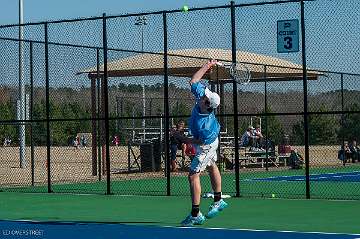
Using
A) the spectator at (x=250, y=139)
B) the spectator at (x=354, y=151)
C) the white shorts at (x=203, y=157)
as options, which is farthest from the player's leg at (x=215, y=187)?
the spectator at (x=354, y=151)

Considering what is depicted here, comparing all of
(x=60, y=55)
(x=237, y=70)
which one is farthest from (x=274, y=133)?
(x=237, y=70)

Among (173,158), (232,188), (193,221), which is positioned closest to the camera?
(193,221)

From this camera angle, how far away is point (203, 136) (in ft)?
43.3

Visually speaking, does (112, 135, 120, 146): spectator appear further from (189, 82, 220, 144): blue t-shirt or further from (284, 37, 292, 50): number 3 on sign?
(189, 82, 220, 144): blue t-shirt

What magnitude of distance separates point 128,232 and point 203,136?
6.87 feet

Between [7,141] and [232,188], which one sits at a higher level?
[7,141]

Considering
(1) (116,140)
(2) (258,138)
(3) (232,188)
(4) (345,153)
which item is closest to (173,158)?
(2) (258,138)

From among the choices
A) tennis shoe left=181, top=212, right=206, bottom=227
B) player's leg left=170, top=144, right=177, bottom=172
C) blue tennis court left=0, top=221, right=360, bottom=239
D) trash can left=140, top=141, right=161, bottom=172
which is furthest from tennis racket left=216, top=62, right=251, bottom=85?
trash can left=140, top=141, right=161, bottom=172

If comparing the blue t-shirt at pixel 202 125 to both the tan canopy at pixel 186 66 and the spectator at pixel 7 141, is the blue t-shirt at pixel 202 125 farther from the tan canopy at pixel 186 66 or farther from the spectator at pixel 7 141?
the spectator at pixel 7 141

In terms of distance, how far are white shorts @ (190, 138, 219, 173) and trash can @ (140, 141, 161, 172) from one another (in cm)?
1551

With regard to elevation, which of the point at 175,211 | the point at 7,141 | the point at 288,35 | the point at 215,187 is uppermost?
the point at 288,35

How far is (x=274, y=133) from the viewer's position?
111ft

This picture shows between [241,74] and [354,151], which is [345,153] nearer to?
[354,151]

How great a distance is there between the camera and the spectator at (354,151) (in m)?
32.3
